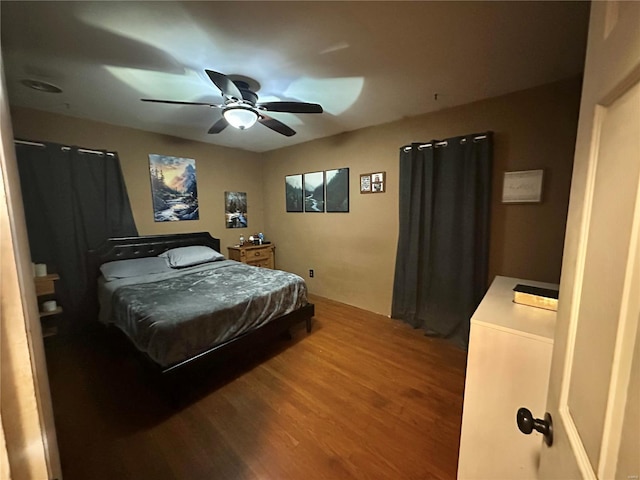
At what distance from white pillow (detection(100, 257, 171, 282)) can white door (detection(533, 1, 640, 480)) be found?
348 centimetres

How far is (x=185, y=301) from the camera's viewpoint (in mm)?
2184

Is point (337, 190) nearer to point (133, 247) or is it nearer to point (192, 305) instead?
point (192, 305)

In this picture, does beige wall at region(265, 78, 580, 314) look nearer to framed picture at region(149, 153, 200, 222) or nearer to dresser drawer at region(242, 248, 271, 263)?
dresser drawer at region(242, 248, 271, 263)

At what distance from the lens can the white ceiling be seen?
1.40 m

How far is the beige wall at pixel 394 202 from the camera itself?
2.23 metres

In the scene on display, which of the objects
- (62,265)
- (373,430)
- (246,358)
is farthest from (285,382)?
(62,265)

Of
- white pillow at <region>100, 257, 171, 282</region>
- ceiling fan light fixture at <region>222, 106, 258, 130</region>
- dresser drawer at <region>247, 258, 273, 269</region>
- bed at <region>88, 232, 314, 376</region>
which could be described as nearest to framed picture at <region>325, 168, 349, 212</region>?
bed at <region>88, 232, 314, 376</region>

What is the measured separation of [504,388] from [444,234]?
6.19 feet

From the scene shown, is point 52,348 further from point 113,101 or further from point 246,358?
point 113,101

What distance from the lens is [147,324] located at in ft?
6.15

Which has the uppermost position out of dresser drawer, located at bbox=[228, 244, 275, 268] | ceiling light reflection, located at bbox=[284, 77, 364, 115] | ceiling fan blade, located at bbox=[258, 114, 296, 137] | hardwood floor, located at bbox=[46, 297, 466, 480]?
ceiling light reflection, located at bbox=[284, 77, 364, 115]

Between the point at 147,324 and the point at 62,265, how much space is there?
6.10 ft

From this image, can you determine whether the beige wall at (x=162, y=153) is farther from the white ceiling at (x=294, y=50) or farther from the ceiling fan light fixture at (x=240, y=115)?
the ceiling fan light fixture at (x=240, y=115)

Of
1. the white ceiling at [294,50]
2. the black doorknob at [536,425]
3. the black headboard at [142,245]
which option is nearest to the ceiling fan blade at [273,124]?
the white ceiling at [294,50]
